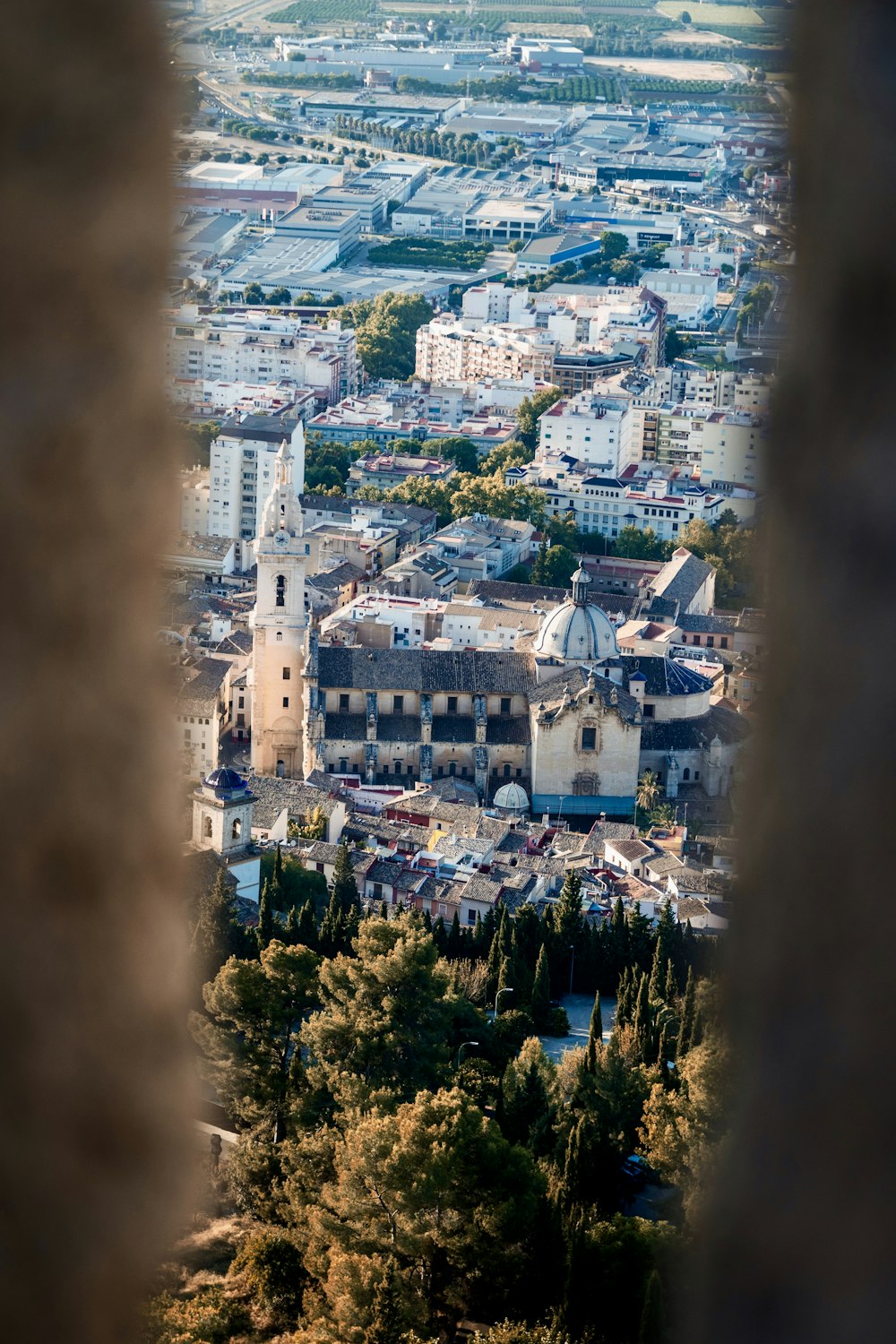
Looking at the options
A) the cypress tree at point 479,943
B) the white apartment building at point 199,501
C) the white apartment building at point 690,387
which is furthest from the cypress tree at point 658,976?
the white apartment building at point 690,387

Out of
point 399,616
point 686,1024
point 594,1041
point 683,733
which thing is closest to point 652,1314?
point 594,1041

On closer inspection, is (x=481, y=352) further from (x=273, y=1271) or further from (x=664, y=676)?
(x=273, y=1271)

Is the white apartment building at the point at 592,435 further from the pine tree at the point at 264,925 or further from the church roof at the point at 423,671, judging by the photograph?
the pine tree at the point at 264,925

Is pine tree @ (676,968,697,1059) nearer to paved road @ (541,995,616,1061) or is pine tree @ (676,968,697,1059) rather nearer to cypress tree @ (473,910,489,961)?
paved road @ (541,995,616,1061)

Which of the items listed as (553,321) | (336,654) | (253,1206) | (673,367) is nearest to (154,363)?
(253,1206)

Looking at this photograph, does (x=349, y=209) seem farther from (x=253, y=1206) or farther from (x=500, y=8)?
(x=253, y=1206)

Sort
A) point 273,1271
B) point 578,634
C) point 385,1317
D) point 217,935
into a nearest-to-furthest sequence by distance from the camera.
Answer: point 385,1317 → point 273,1271 → point 217,935 → point 578,634
